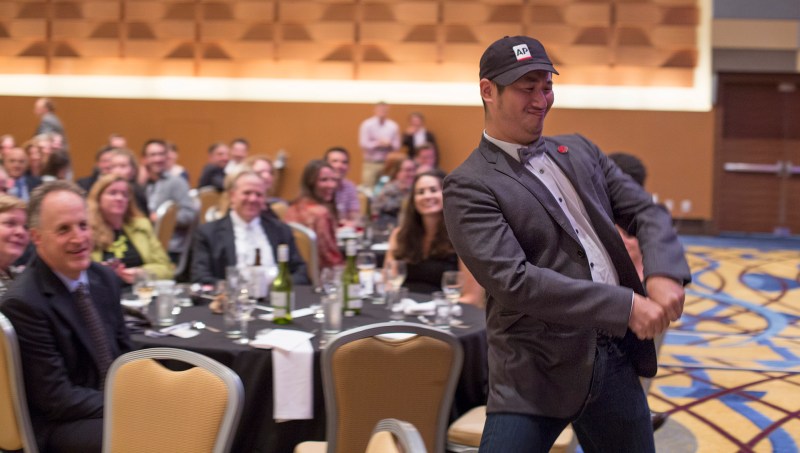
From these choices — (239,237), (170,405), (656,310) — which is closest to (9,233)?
(239,237)

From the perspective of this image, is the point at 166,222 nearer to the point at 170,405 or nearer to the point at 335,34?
the point at 170,405

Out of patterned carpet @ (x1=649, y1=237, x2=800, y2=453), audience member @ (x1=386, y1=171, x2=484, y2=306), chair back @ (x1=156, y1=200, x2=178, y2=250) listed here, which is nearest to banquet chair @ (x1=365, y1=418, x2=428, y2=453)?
patterned carpet @ (x1=649, y1=237, x2=800, y2=453)

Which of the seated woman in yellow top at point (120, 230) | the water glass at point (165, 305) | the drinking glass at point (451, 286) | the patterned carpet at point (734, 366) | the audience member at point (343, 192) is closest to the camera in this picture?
the water glass at point (165, 305)

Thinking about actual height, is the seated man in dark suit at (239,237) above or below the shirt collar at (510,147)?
below

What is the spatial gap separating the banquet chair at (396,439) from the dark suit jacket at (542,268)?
37cm

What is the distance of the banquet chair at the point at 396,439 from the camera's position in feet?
4.96

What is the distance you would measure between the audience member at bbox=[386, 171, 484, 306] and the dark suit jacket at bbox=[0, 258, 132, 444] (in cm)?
195

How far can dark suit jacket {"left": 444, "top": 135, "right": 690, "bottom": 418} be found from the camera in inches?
69.7

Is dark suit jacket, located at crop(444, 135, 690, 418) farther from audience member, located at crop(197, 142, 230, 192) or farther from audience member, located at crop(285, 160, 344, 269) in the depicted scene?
audience member, located at crop(197, 142, 230, 192)

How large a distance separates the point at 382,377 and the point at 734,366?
3198mm

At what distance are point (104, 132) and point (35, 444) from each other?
413 inches

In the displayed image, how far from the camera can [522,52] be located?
185 cm

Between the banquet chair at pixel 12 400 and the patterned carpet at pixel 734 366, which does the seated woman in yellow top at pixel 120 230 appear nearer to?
the banquet chair at pixel 12 400

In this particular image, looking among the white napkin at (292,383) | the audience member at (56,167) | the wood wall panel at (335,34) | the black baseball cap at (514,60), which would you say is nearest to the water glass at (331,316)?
the white napkin at (292,383)
